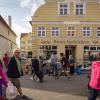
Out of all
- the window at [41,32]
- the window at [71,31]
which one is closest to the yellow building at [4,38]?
the window at [41,32]

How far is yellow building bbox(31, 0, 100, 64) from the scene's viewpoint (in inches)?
1479

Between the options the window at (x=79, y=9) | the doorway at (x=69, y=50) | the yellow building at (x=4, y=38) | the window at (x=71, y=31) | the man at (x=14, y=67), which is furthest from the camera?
the yellow building at (x=4, y=38)

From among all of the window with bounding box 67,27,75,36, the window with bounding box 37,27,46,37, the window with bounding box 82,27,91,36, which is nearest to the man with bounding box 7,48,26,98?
the window with bounding box 37,27,46,37

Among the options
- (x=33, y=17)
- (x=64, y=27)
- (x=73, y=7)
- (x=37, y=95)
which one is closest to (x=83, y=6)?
(x=73, y=7)

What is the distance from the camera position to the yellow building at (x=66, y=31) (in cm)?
3756

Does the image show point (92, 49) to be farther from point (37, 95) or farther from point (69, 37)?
point (37, 95)

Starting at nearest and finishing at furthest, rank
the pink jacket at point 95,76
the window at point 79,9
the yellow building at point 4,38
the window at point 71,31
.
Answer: the pink jacket at point 95,76 < the window at point 71,31 < the window at point 79,9 < the yellow building at point 4,38

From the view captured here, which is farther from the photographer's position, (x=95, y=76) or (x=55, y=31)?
(x=55, y=31)

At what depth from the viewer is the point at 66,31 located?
37.8 m

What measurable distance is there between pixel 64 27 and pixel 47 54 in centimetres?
384

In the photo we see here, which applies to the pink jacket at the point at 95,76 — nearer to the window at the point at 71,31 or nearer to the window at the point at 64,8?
the window at the point at 71,31

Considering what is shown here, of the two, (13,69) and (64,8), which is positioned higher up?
(64,8)

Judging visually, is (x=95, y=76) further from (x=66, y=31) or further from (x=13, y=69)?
(x=66, y=31)

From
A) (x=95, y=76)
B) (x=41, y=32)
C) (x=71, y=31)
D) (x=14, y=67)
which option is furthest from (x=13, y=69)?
(x=71, y=31)
